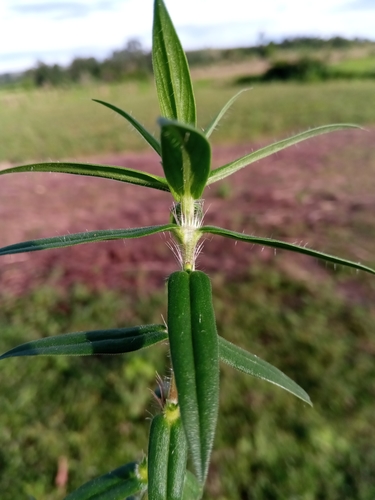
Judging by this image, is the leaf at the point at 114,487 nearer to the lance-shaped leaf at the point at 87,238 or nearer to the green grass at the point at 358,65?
the lance-shaped leaf at the point at 87,238

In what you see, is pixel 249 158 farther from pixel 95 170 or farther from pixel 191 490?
pixel 191 490

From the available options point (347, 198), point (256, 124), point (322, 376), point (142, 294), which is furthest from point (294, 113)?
point (322, 376)

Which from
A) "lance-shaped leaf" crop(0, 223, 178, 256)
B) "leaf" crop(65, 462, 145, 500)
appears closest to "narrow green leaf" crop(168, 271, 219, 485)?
"lance-shaped leaf" crop(0, 223, 178, 256)

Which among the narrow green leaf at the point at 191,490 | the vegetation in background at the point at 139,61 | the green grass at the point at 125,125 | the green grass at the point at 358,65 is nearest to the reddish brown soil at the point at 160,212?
the green grass at the point at 125,125

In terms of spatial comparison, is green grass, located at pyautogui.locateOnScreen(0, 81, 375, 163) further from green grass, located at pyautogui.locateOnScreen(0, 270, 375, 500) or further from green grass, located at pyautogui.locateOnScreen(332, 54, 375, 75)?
green grass, located at pyautogui.locateOnScreen(332, 54, 375, 75)

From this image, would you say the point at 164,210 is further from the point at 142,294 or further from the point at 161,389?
the point at 161,389

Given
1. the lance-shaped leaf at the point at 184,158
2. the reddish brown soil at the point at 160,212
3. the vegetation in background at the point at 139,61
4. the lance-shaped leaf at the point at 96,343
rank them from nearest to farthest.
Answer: the lance-shaped leaf at the point at 184,158, the lance-shaped leaf at the point at 96,343, the reddish brown soil at the point at 160,212, the vegetation in background at the point at 139,61
